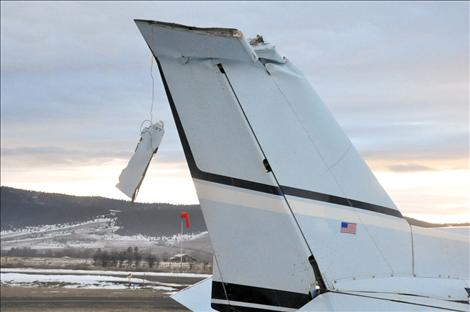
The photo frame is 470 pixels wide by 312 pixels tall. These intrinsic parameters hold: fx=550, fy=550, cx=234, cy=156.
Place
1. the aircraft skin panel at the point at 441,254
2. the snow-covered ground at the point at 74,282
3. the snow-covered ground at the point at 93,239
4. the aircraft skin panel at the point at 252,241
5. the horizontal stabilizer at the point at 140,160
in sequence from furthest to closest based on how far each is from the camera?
the snow-covered ground at the point at 93,239, the snow-covered ground at the point at 74,282, the horizontal stabilizer at the point at 140,160, the aircraft skin panel at the point at 441,254, the aircraft skin panel at the point at 252,241

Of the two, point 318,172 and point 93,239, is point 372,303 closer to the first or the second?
point 318,172

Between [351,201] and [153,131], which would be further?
[153,131]

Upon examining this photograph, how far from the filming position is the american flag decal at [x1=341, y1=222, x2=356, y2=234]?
12.2 ft

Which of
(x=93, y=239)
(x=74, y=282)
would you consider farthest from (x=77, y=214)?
(x=74, y=282)

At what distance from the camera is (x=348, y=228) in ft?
12.3

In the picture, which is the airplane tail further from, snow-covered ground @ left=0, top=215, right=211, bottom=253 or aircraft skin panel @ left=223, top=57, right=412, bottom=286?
snow-covered ground @ left=0, top=215, right=211, bottom=253

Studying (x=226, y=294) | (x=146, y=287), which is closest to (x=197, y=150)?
(x=226, y=294)

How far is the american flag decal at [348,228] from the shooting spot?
3721mm

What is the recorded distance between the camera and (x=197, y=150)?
3.75 m

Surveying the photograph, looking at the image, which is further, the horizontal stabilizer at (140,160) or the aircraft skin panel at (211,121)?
the horizontal stabilizer at (140,160)

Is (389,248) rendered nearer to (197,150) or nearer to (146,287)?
(197,150)

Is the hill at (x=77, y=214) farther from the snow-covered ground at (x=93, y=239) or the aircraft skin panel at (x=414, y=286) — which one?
the aircraft skin panel at (x=414, y=286)

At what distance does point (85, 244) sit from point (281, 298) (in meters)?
82.4

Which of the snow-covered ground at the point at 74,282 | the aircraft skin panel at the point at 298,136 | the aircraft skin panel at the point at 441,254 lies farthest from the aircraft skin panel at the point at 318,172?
the snow-covered ground at the point at 74,282
